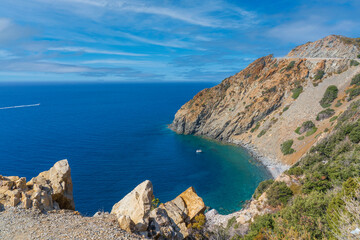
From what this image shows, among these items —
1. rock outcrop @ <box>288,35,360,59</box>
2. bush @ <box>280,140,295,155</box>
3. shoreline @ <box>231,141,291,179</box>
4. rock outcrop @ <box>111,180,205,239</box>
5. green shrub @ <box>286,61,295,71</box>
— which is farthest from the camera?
green shrub @ <box>286,61,295,71</box>

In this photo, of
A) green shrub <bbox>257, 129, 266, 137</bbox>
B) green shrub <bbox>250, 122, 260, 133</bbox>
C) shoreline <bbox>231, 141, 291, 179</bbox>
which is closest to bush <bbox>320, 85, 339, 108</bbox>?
green shrub <bbox>257, 129, 266, 137</bbox>

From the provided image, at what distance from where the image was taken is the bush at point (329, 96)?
192 ft

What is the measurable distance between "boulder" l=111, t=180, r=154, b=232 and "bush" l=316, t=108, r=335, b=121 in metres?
54.9

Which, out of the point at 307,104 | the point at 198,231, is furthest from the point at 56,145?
the point at 307,104

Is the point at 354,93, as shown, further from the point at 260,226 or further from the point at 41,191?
the point at 41,191

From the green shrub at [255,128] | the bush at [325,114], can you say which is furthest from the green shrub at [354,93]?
the green shrub at [255,128]

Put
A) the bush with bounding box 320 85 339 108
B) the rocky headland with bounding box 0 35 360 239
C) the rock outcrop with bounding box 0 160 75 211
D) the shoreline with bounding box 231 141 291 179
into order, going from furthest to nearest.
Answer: the bush with bounding box 320 85 339 108
the shoreline with bounding box 231 141 291 179
the rock outcrop with bounding box 0 160 75 211
the rocky headland with bounding box 0 35 360 239

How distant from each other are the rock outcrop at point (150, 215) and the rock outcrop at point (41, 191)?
393 centimetres

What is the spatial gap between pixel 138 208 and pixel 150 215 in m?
1.59

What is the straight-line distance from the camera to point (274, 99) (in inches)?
2844

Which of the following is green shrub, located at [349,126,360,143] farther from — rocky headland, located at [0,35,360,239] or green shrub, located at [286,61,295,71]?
green shrub, located at [286,61,295,71]

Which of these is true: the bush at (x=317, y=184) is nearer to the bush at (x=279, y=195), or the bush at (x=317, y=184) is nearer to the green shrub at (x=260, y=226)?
the bush at (x=279, y=195)

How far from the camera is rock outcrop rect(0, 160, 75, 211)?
1409 centimetres

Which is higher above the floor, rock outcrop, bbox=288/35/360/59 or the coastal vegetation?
rock outcrop, bbox=288/35/360/59
